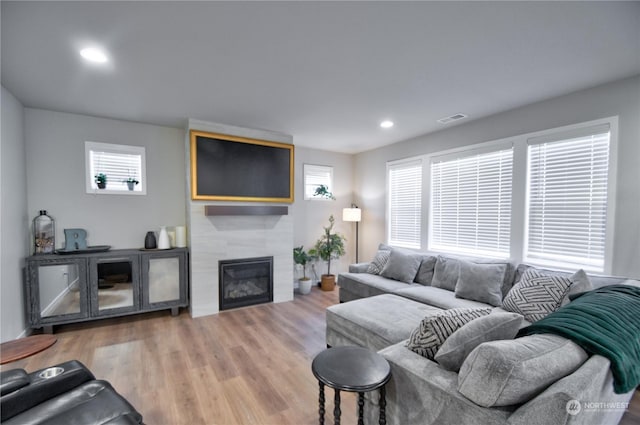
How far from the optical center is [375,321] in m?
2.42

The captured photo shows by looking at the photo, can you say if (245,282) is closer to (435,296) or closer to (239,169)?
(239,169)

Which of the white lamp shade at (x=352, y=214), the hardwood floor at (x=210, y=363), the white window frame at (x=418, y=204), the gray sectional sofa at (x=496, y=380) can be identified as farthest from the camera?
the white lamp shade at (x=352, y=214)

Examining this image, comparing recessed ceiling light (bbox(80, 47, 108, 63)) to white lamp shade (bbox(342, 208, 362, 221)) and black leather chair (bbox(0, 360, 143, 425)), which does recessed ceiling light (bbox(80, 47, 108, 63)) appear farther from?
white lamp shade (bbox(342, 208, 362, 221))

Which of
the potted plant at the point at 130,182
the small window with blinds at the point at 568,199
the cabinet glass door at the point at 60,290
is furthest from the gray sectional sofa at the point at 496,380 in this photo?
the potted plant at the point at 130,182

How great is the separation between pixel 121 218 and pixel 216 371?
8.48 ft

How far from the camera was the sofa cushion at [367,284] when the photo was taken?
142 inches

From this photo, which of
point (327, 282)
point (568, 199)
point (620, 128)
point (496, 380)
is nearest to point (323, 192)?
point (327, 282)

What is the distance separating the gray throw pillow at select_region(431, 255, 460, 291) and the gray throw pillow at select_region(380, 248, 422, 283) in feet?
0.90

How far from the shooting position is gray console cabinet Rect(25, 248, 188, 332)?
3.06 metres

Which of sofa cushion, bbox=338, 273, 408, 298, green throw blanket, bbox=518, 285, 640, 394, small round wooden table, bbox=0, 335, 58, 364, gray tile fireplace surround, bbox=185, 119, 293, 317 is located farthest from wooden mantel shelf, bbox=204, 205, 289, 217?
green throw blanket, bbox=518, 285, 640, 394

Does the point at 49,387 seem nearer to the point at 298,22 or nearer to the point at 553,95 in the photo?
the point at 298,22

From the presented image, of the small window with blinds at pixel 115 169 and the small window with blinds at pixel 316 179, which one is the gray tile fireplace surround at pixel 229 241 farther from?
the small window with blinds at pixel 316 179

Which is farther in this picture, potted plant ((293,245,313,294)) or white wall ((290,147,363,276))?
white wall ((290,147,363,276))

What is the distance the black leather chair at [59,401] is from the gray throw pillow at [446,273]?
3224 mm
